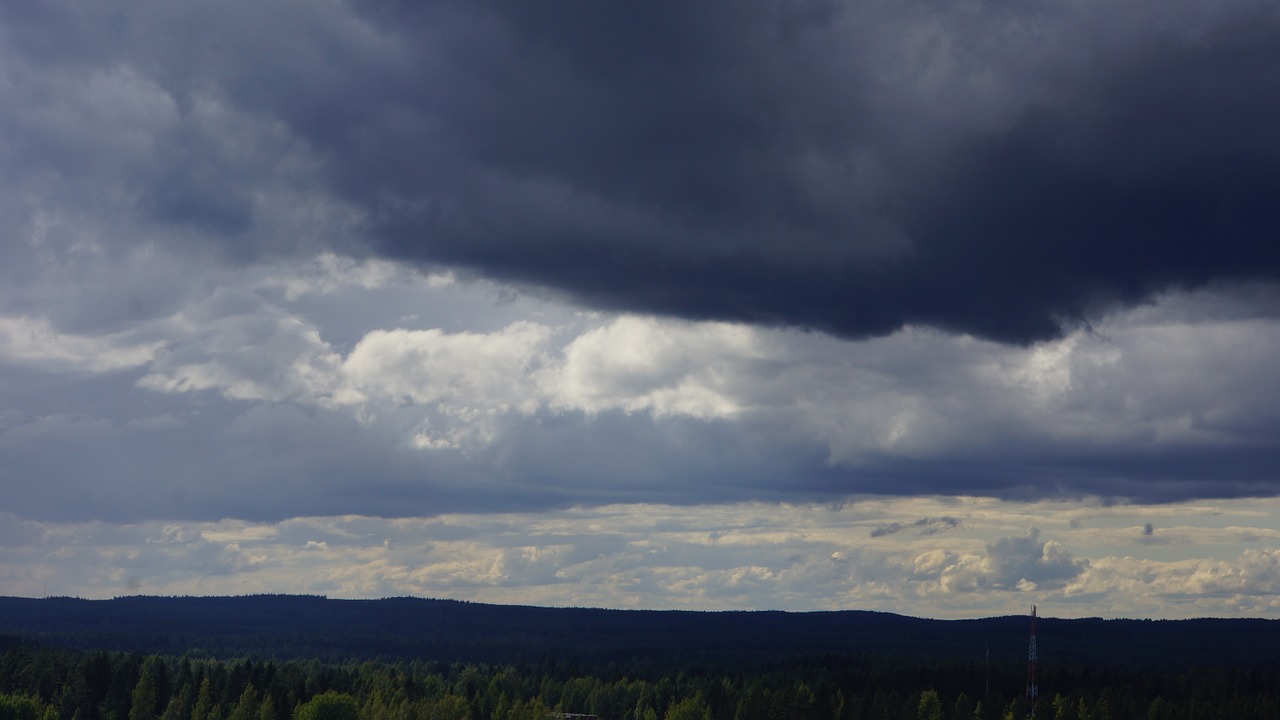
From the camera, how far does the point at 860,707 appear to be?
19350 cm

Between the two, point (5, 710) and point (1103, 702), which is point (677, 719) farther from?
point (5, 710)

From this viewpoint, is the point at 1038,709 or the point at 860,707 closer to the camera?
the point at 1038,709

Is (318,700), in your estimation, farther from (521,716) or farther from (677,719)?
(677,719)

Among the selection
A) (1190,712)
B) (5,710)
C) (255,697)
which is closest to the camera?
(5,710)

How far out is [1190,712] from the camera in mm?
183375

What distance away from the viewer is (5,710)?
17162 centimetres

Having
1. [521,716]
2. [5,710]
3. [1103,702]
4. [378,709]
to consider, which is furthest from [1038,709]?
[5,710]

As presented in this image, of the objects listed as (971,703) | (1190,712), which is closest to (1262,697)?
(1190,712)

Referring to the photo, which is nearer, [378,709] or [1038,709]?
[1038,709]

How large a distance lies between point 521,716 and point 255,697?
37.8 metres

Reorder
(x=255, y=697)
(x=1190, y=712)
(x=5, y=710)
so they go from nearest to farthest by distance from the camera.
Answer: (x=5, y=710), (x=1190, y=712), (x=255, y=697)

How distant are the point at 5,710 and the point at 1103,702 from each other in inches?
5563

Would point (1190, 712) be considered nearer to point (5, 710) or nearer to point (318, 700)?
point (318, 700)

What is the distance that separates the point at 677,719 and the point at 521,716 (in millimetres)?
22125
